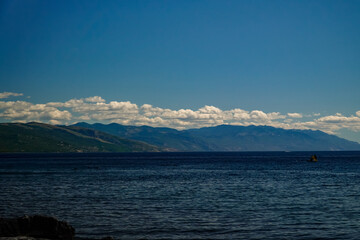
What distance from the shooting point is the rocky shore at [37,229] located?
34.4 meters

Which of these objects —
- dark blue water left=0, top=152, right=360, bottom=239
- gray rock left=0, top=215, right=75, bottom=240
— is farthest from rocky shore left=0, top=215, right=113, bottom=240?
dark blue water left=0, top=152, right=360, bottom=239

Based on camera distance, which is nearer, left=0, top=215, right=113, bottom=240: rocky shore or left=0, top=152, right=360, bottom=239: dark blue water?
left=0, top=215, right=113, bottom=240: rocky shore

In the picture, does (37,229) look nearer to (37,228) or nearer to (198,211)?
(37,228)

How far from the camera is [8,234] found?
3428 centimetres

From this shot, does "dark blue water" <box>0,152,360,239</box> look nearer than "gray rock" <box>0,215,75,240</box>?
No

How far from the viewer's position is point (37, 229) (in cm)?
3488

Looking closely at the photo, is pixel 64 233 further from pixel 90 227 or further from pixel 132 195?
pixel 132 195

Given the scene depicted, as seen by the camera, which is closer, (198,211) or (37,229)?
(37,229)

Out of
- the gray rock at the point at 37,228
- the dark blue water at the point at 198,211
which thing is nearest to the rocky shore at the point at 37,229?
the gray rock at the point at 37,228

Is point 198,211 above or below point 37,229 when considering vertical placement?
below

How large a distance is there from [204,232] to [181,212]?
11187mm

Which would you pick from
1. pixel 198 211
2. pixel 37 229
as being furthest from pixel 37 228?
pixel 198 211

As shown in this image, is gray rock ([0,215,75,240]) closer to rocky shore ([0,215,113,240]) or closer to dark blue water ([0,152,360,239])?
rocky shore ([0,215,113,240])

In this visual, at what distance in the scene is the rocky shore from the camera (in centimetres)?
3441
